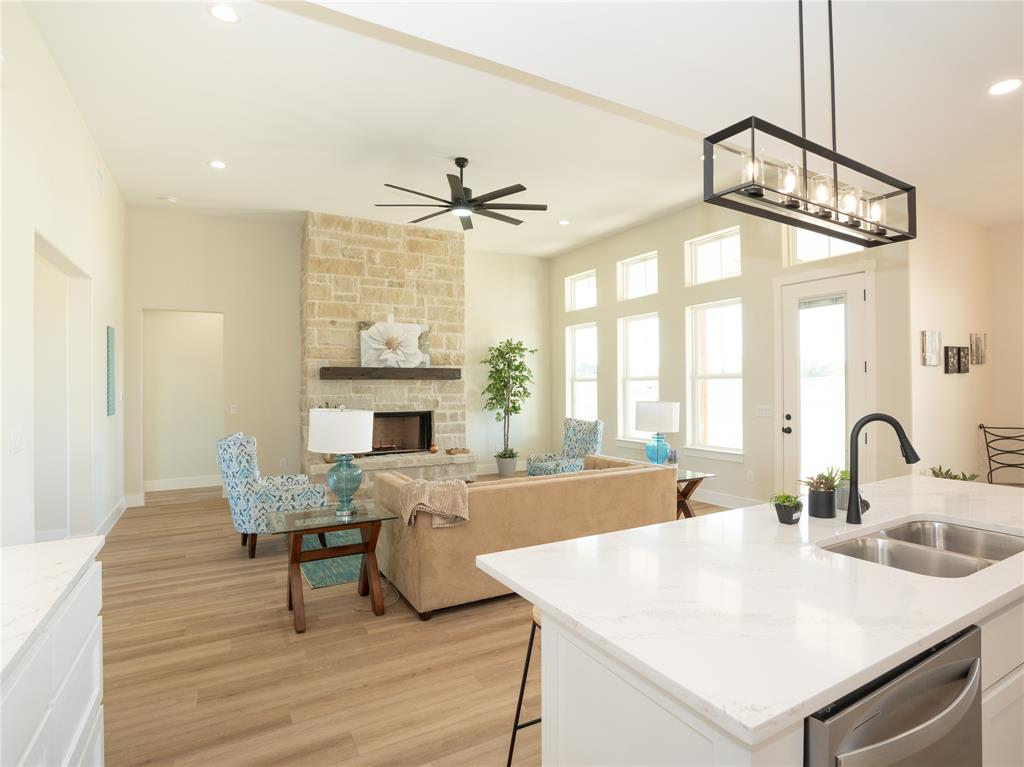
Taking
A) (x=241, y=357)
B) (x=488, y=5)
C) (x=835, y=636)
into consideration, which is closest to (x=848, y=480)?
(x=835, y=636)

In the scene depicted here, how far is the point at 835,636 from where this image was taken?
107 centimetres

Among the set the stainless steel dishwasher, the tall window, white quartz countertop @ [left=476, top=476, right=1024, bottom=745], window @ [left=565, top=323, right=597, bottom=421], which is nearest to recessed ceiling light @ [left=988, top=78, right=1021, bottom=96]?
white quartz countertop @ [left=476, top=476, right=1024, bottom=745]

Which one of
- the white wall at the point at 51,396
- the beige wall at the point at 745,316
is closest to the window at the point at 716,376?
the beige wall at the point at 745,316

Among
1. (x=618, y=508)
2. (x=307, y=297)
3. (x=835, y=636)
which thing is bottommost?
(x=618, y=508)

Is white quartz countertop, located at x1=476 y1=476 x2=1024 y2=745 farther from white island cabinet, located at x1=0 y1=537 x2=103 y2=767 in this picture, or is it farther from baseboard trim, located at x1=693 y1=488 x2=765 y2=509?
baseboard trim, located at x1=693 y1=488 x2=765 y2=509

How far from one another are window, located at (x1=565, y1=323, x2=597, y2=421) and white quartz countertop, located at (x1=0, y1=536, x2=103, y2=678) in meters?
6.73

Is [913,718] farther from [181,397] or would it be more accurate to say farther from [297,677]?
[181,397]

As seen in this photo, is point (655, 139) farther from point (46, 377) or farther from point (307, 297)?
point (46, 377)

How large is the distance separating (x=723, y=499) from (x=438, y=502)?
12.7 feet

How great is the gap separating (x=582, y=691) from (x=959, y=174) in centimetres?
483

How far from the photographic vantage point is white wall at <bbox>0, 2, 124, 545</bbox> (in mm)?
2648

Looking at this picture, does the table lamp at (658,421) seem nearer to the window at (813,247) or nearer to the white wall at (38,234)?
the window at (813,247)

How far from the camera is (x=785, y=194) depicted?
1844 millimetres

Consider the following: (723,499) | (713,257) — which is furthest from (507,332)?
(723,499)
